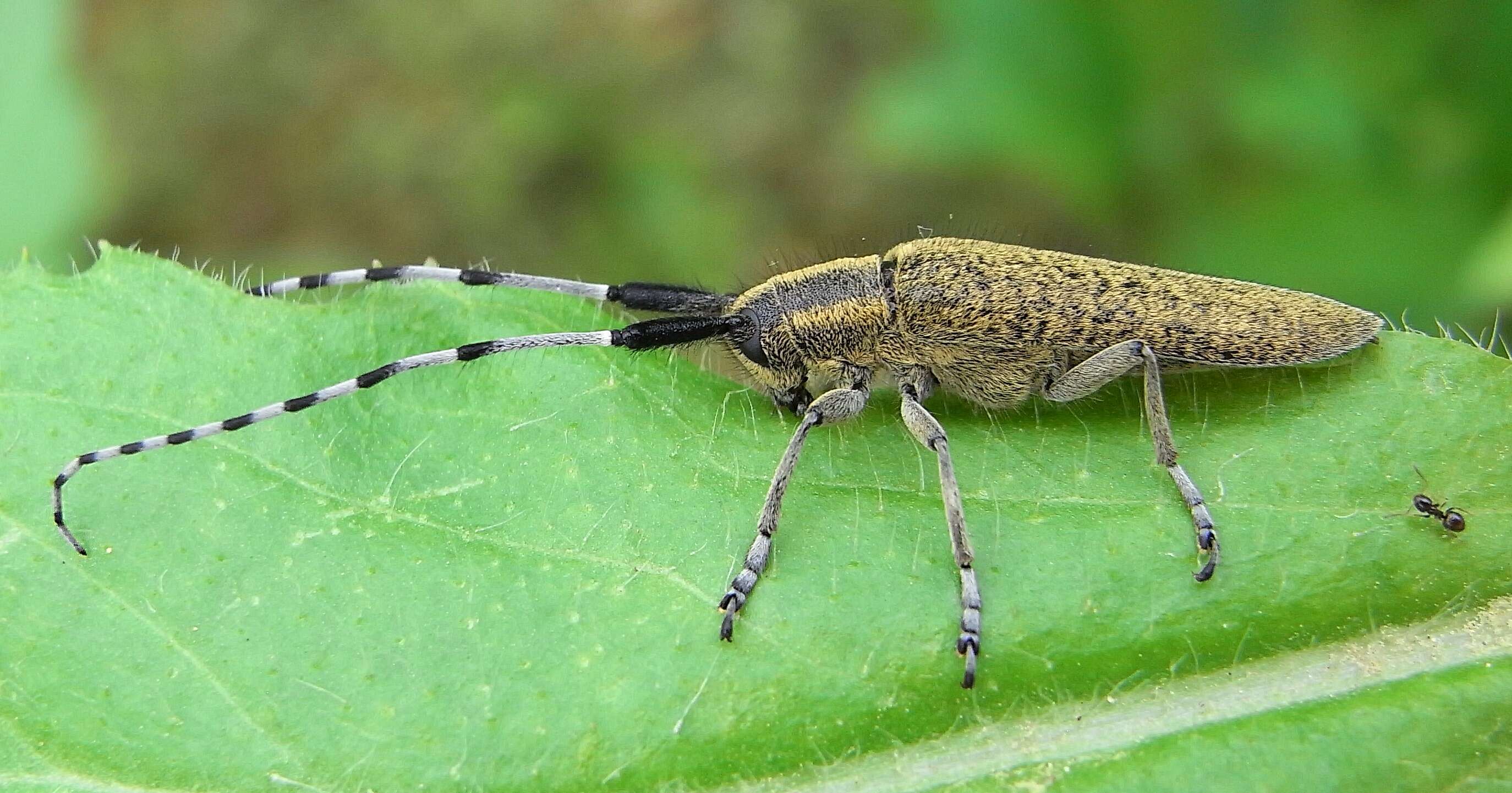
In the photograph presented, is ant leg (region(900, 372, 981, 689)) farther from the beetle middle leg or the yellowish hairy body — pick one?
the beetle middle leg

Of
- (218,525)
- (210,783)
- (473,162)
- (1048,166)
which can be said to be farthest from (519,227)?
(210,783)

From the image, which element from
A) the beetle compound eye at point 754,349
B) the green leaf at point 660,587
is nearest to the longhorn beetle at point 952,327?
the beetle compound eye at point 754,349

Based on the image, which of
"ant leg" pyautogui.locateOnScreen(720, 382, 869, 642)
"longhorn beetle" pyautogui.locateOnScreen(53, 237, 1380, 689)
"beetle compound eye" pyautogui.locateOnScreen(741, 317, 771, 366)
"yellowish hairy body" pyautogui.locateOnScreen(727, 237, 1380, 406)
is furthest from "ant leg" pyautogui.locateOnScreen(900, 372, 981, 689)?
"beetle compound eye" pyautogui.locateOnScreen(741, 317, 771, 366)

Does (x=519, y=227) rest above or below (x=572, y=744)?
above

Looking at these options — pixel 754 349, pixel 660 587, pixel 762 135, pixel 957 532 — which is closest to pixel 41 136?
pixel 762 135

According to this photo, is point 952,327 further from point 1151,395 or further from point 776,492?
point 776,492

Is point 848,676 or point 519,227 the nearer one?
point 848,676

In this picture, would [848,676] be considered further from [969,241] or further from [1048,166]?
[1048,166]

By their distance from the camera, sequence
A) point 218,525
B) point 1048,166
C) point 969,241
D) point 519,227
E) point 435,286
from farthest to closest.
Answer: point 519,227, point 1048,166, point 969,241, point 435,286, point 218,525

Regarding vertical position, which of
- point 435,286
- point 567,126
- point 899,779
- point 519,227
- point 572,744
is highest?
point 567,126
